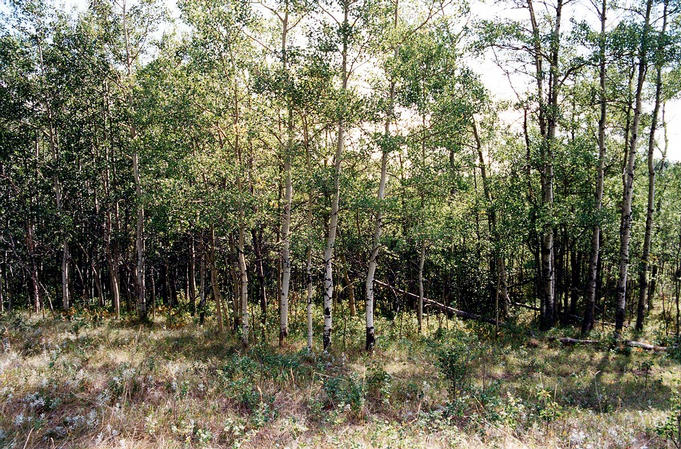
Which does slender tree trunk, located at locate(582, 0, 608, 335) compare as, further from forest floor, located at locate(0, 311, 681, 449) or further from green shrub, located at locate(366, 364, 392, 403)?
green shrub, located at locate(366, 364, 392, 403)

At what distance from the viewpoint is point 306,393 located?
29.4 feet

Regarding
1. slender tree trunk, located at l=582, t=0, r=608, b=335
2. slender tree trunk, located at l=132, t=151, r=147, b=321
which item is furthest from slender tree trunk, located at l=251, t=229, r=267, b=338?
slender tree trunk, located at l=582, t=0, r=608, b=335

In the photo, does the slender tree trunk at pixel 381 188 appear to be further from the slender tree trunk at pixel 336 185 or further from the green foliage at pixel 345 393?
the green foliage at pixel 345 393

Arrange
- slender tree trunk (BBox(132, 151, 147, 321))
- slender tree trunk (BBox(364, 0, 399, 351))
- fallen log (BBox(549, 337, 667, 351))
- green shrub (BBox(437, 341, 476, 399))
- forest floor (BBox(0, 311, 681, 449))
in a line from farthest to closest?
1. slender tree trunk (BBox(132, 151, 147, 321))
2. fallen log (BBox(549, 337, 667, 351))
3. slender tree trunk (BBox(364, 0, 399, 351))
4. green shrub (BBox(437, 341, 476, 399))
5. forest floor (BBox(0, 311, 681, 449))

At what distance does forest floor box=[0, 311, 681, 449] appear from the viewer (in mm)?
6664

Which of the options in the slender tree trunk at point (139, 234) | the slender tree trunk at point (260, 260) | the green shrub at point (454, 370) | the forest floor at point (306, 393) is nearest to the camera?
the forest floor at point (306, 393)

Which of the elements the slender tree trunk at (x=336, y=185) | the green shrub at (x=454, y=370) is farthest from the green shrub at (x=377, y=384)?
the slender tree trunk at (x=336, y=185)

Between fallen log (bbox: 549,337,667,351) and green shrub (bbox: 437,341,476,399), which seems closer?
green shrub (bbox: 437,341,476,399)

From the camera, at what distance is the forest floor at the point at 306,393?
6664mm

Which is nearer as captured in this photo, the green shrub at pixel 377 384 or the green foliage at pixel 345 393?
the green foliage at pixel 345 393

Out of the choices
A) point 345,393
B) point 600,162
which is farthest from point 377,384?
point 600,162

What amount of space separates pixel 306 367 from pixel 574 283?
52.0 ft

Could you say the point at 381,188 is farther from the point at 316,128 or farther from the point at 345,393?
the point at 345,393

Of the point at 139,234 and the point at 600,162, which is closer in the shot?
the point at 600,162
